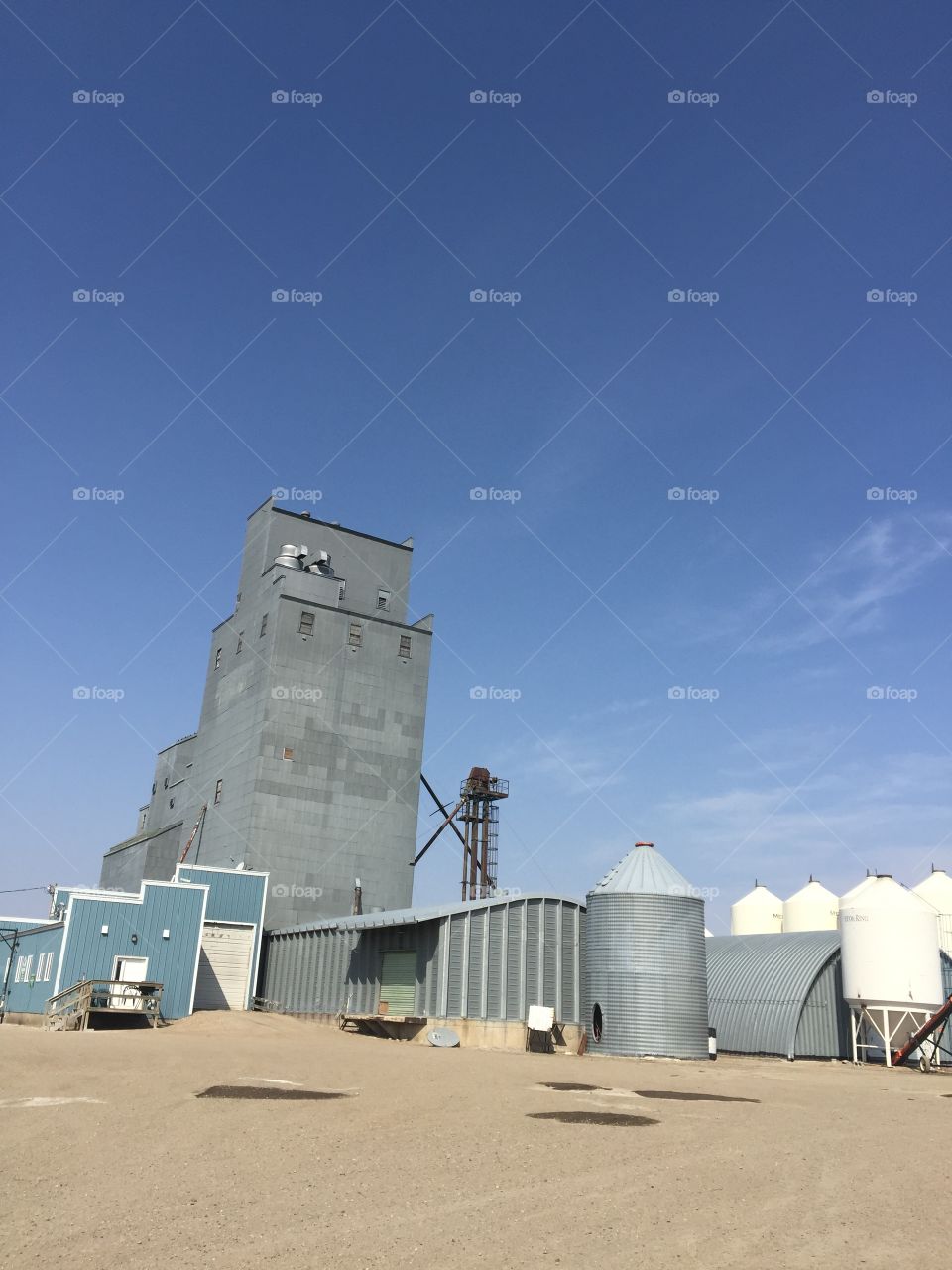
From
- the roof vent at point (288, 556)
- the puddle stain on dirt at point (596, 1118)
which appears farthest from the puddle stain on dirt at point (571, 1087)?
the roof vent at point (288, 556)

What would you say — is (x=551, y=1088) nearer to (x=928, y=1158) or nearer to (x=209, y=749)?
(x=928, y=1158)

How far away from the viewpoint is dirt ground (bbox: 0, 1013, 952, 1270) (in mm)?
8172

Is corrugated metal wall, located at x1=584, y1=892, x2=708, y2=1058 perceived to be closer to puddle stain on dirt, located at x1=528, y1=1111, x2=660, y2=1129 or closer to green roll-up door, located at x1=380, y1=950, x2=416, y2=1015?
green roll-up door, located at x1=380, y1=950, x2=416, y2=1015

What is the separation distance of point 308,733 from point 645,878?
89.9 feet

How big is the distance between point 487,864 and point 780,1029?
28.4 meters

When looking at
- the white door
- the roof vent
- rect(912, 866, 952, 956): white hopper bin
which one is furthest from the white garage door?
rect(912, 866, 952, 956): white hopper bin

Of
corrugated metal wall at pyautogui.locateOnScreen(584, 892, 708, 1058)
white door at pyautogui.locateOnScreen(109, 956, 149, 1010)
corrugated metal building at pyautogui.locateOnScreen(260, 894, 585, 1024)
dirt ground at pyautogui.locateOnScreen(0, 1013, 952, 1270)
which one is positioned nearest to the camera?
dirt ground at pyautogui.locateOnScreen(0, 1013, 952, 1270)

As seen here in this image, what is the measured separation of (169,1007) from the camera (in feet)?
128

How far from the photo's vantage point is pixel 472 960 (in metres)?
35.1

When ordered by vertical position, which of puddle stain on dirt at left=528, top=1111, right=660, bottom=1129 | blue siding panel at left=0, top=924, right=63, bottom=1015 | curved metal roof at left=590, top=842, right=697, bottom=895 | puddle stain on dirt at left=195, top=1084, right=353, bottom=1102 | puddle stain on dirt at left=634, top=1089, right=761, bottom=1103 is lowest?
puddle stain on dirt at left=634, top=1089, right=761, bottom=1103

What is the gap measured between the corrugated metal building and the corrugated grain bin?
1.93 meters

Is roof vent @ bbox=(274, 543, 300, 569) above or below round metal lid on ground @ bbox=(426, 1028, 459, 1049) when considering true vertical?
above

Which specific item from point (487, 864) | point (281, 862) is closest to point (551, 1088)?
point (281, 862)

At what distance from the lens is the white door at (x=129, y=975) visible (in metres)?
37.2
